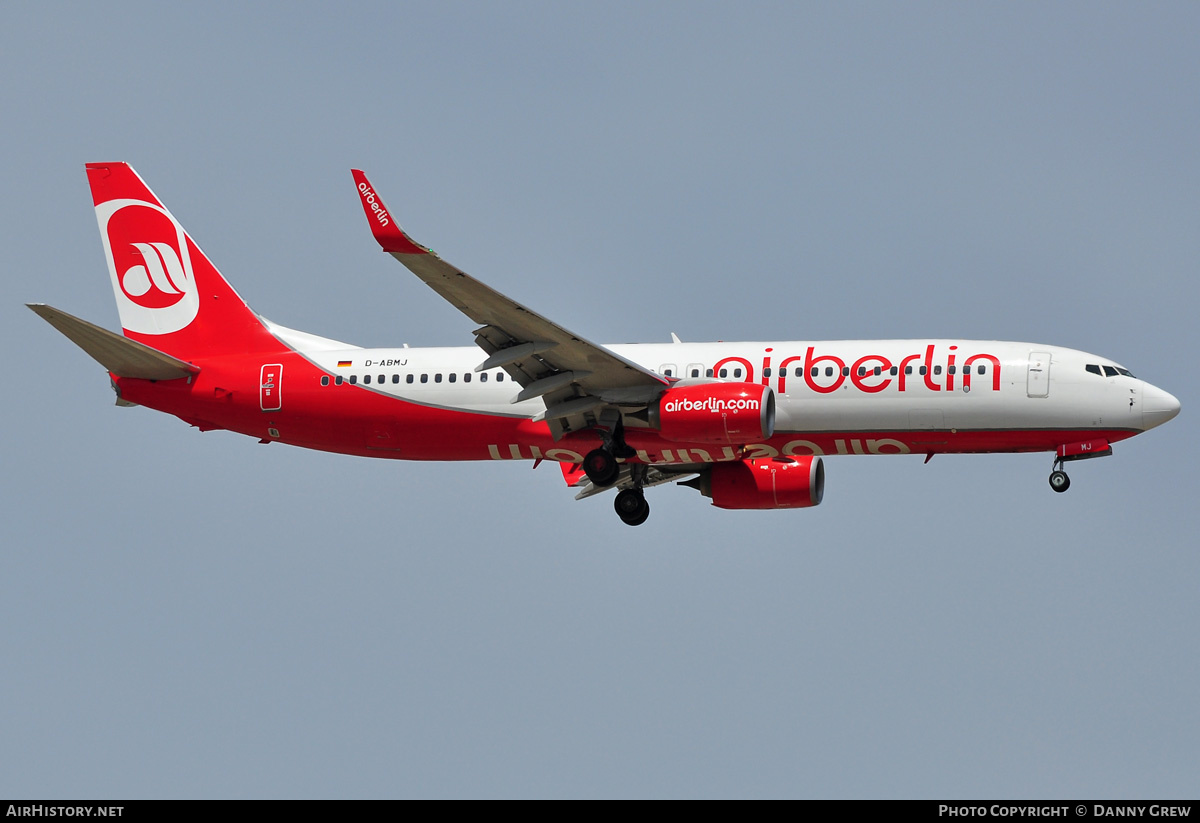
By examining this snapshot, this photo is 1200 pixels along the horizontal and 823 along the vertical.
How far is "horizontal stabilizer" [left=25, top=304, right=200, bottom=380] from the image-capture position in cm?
4431

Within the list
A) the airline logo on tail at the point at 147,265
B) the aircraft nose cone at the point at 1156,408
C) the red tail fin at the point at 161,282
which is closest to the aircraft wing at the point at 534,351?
the red tail fin at the point at 161,282

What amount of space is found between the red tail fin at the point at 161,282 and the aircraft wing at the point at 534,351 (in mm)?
8521

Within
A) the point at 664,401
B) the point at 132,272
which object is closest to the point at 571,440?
the point at 664,401

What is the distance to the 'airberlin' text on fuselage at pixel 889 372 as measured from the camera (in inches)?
1718

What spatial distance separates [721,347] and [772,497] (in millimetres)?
5381

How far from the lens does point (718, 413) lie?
4278cm

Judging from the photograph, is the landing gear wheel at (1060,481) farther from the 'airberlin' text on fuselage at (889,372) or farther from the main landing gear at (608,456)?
the main landing gear at (608,456)

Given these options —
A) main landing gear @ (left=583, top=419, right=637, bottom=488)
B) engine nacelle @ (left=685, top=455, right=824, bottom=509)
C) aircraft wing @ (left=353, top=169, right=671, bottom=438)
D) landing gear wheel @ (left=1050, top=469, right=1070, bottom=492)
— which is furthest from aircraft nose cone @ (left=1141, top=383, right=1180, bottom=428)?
main landing gear @ (left=583, top=419, right=637, bottom=488)

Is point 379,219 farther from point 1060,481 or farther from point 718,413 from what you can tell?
point 1060,481

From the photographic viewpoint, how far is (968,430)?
43719mm

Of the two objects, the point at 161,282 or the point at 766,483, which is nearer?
the point at 766,483

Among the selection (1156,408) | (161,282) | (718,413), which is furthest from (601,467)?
(161,282)

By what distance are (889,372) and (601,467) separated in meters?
7.87

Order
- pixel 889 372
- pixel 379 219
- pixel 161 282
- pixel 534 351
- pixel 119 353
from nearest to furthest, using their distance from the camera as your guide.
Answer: pixel 379 219 < pixel 534 351 < pixel 889 372 < pixel 119 353 < pixel 161 282
